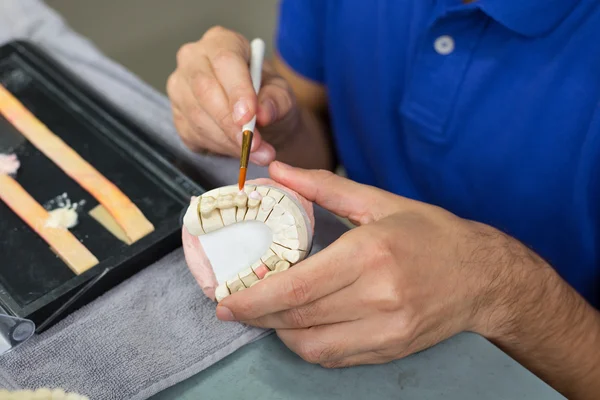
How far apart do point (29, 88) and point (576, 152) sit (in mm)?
837

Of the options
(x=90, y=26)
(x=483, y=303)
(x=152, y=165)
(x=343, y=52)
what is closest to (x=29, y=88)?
(x=152, y=165)

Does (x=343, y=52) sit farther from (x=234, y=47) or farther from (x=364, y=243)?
(x=364, y=243)

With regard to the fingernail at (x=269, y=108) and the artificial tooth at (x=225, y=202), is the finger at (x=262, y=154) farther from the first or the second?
the artificial tooth at (x=225, y=202)

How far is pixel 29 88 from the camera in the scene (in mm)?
1004

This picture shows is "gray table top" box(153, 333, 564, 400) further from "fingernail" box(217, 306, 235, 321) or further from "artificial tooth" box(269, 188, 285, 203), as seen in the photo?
"artificial tooth" box(269, 188, 285, 203)

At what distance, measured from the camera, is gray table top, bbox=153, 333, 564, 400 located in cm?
Result: 69

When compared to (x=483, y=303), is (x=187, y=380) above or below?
Result: above

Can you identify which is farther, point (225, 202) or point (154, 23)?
point (154, 23)

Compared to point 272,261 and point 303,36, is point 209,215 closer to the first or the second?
point 272,261

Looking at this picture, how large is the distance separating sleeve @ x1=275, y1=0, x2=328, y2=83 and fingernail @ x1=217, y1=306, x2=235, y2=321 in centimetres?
67

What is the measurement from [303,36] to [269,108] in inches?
15.1

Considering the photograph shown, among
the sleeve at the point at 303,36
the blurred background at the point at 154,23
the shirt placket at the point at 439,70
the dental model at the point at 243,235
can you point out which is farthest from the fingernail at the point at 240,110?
the blurred background at the point at 154,23

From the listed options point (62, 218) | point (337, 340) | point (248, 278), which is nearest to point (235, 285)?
point (248, 278)

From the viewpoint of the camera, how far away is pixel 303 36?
1.21 meters
